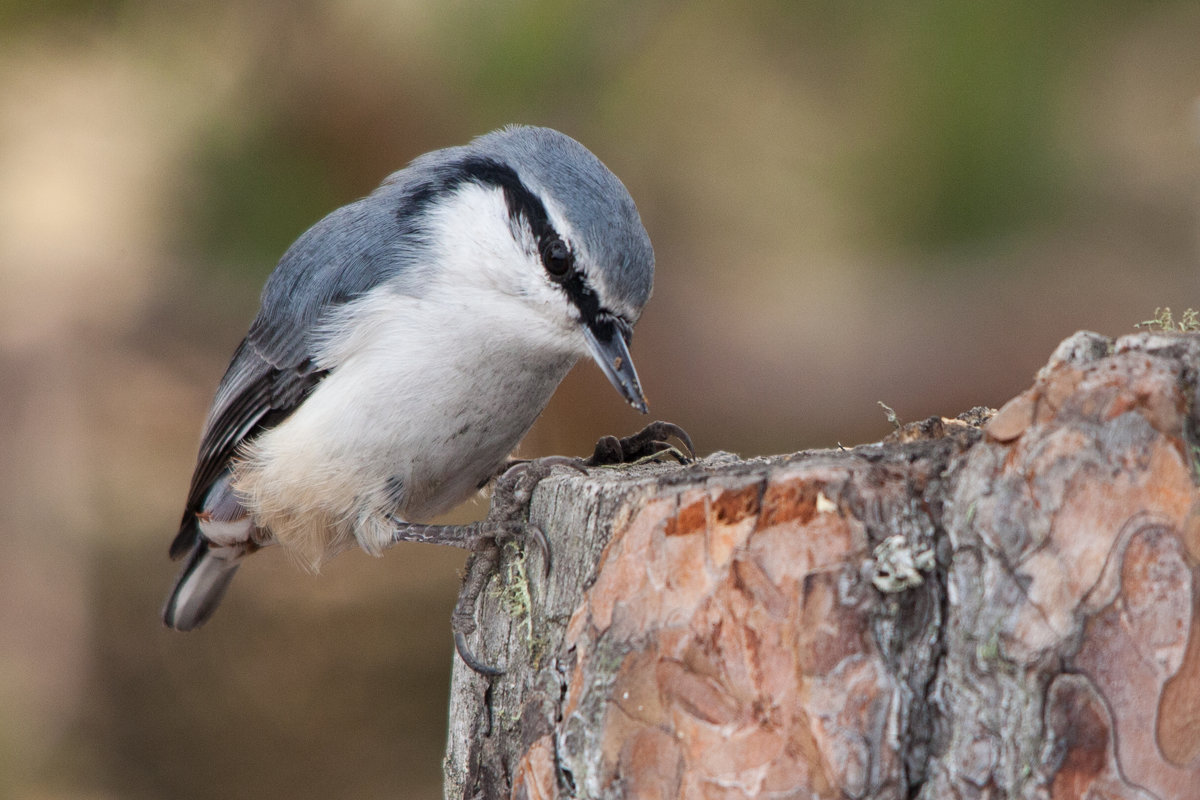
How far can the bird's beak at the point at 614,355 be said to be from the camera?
1.80 meters

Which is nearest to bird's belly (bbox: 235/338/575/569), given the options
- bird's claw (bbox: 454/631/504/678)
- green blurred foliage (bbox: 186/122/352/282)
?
bird's claw (bbox: 454/631/504/678)

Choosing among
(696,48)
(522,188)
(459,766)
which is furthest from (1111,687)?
(696,48)

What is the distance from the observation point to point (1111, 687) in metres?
0.99

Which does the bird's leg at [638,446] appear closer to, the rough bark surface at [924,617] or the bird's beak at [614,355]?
the bird's beak at [614,355]

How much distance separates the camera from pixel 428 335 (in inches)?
76.0

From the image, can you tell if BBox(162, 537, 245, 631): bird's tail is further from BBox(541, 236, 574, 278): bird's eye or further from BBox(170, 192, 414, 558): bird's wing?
BBox(541, 236, 574, 278): bird's eye

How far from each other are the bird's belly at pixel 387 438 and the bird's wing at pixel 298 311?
0.07m

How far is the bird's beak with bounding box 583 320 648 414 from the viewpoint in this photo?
5.90 feet

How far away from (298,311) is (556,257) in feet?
2.04

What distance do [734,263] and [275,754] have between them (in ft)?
7.15

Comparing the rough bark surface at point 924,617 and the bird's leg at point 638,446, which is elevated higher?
the bird's leg at point 638,446

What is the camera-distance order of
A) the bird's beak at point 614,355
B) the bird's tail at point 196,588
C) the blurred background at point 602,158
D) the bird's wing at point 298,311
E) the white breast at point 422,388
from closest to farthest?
the bird's beak at point 614,355 < the white breast at point 422,388 < the bird's wing at point 298,311 < the bird's tail at point 196,588 < the blurred background at point 602,158

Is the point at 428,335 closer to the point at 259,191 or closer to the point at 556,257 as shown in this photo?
the point at 556,257

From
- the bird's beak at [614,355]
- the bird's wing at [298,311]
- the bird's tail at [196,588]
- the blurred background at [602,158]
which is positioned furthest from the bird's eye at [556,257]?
the bird's tail at [196,588]
